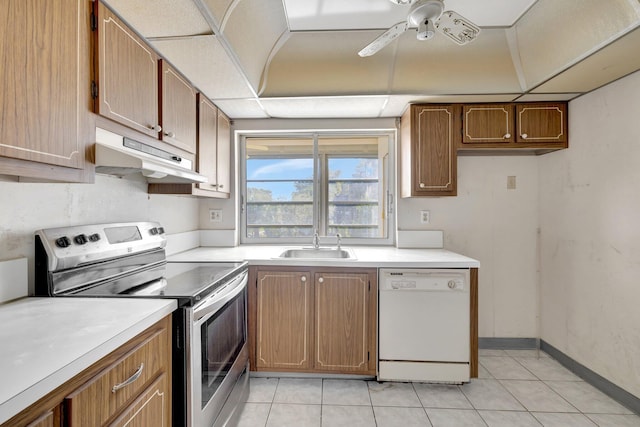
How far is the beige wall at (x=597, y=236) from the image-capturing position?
6.05ft

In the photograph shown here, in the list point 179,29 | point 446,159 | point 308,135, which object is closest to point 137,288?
point 179,29

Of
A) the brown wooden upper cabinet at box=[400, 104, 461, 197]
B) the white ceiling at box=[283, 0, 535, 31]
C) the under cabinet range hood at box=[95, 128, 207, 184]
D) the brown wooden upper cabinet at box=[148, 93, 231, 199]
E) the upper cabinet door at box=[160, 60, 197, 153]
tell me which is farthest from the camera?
the brown wooden upper cabinet at box=[400, 104, 461, 197]

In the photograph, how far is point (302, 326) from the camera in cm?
214

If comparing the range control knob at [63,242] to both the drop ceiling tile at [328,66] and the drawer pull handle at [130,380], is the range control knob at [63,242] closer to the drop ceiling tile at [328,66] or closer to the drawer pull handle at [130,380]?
the drawer pull handle at [130,380]

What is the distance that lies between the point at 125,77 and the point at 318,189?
184cm

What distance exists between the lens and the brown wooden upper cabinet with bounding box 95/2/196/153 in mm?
1199

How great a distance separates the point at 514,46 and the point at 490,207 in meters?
1.28

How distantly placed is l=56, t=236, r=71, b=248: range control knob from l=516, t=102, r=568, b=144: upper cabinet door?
9.76 ft

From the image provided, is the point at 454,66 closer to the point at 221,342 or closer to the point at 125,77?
the point at 125,77

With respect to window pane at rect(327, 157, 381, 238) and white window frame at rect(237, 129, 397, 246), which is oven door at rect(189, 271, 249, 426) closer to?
white window frame at rect(237, 129, 397, 246)

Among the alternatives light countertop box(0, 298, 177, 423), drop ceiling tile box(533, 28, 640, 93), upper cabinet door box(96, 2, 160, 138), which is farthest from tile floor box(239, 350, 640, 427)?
drop ceiling tile box(533, 28, 640, 93)

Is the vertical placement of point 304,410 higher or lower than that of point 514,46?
lower

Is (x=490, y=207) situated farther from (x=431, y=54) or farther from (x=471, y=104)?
(x=431, y=54)

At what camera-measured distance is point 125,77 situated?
52.0 inches
